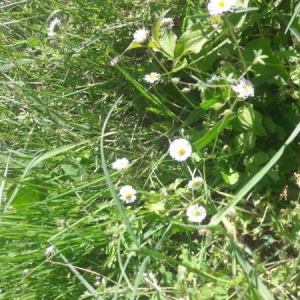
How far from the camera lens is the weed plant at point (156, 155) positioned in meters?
1.22

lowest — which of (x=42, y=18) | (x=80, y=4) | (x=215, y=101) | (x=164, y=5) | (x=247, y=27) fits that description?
(x=215, y=101)

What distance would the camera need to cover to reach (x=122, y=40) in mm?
1519

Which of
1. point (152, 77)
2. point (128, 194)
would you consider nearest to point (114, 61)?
point (152, 77)

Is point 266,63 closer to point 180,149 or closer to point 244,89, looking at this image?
point 244,89

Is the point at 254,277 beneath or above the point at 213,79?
beneath

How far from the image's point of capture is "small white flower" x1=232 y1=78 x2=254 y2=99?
117cm

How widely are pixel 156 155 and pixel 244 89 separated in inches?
14.7

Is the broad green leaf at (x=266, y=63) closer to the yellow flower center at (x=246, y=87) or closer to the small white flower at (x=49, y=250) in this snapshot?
the yellow flower center at (x=246, y=87)

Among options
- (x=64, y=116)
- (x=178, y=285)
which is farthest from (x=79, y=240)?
(x=64, y=116)

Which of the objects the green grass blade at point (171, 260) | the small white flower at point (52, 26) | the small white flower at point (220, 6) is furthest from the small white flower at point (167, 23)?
the green grass blade at point (171, 260)

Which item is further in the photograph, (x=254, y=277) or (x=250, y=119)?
(x=250, y=119)

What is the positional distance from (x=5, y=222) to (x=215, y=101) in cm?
57

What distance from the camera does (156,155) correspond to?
1.48 m

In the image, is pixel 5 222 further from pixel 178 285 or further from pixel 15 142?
pixel 178 285
